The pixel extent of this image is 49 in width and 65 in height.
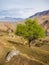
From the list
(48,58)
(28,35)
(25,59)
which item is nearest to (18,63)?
(25,59)

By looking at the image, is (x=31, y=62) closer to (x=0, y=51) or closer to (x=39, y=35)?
(x=0, y=51)

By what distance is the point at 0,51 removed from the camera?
59219mm

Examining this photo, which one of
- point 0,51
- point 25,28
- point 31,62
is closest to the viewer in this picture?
point 31,62

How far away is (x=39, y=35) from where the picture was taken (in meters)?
91.1

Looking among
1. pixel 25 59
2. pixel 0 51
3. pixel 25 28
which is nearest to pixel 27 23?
pixel 25 28

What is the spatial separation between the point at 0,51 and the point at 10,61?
795cm

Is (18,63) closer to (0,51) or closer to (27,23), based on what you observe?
(0,51)

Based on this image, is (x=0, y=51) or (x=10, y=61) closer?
(x=10, y=61)

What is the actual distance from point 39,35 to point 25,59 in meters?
39.9

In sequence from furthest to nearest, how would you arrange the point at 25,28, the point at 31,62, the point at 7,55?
the point at 25,28 < the point at 7,55 < the point at 31,62

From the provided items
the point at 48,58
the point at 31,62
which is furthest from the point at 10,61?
the point at 48,58

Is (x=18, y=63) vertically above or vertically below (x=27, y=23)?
below

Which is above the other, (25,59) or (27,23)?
(27,23)

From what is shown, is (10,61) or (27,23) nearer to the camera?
(10,61)
